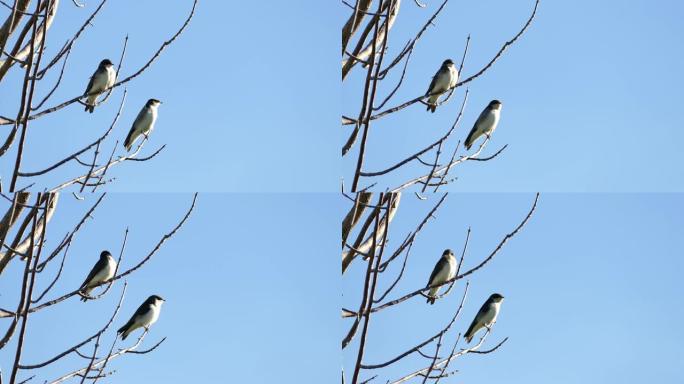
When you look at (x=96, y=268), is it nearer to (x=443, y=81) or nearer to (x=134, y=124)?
(x=134, y=124)

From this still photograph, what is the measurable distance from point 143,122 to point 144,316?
1461 mm

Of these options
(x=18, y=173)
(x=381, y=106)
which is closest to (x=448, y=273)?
(x=381, y=106)

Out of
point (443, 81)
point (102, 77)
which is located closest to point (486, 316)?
point (443, 81)

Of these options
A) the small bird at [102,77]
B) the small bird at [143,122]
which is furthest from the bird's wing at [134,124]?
the small bird at [102,77]

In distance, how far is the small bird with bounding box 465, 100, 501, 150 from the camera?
6141mm

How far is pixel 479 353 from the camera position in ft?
11.0

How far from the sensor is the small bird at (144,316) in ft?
18.2

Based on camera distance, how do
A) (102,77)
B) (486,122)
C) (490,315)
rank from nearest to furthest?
1. (490,315)
2. (102,77)
3. (486,122)

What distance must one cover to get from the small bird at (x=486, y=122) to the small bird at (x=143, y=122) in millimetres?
2133

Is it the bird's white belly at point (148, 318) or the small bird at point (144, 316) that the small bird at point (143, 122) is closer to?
the small bird at point (144, 316)

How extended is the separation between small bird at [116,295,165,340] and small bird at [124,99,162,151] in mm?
1115

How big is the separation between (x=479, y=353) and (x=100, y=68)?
3.65 m

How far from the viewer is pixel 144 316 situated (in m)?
5.55

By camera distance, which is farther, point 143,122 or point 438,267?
point 143,122
